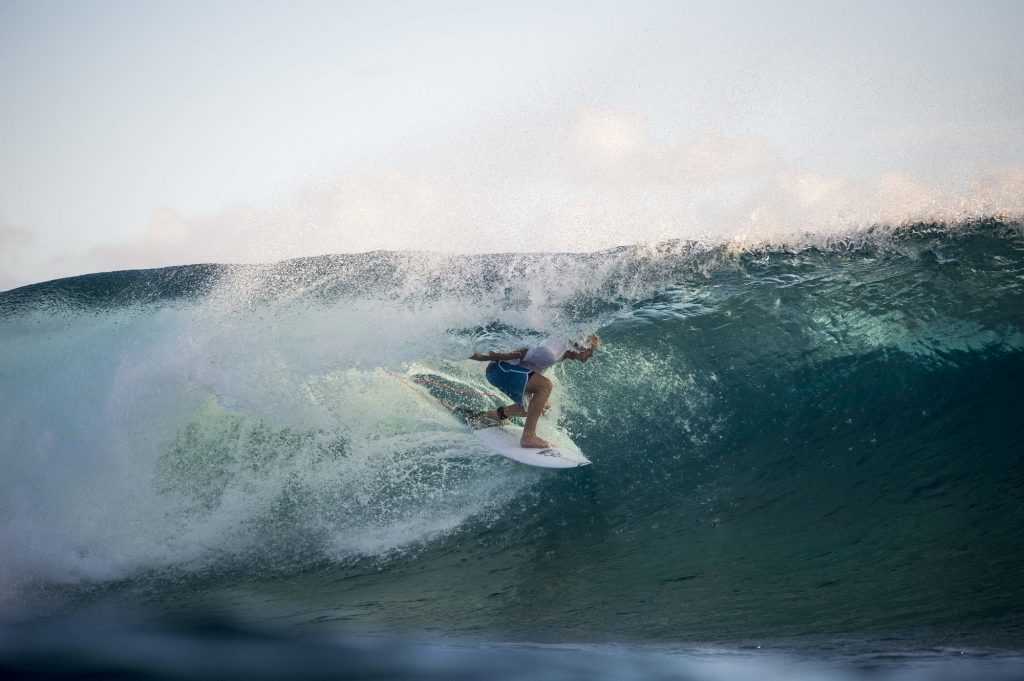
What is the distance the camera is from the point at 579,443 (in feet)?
19.9

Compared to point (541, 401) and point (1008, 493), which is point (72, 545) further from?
point (1008, 493)

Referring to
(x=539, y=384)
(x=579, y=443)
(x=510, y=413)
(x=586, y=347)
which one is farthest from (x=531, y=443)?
(x=586, y=347)

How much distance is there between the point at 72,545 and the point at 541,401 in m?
3.80

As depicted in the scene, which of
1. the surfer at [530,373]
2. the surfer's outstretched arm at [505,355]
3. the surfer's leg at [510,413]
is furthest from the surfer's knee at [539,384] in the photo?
the surfer's leg at [510,413]

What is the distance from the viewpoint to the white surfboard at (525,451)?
217 inches

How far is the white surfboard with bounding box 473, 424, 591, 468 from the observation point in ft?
18.1

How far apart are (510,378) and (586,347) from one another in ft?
2.77

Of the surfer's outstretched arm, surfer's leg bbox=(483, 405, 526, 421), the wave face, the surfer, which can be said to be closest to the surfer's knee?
the surfer

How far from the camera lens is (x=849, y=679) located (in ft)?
10.1

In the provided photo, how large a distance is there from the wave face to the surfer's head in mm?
264

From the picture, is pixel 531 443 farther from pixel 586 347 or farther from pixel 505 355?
pixel 586 347

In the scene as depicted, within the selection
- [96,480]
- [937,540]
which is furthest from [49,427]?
[937,540]

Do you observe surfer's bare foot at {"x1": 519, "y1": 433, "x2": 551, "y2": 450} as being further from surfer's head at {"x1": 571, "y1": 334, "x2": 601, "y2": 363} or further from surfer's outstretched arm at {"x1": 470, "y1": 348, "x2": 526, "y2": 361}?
surfer's head at {"x1": 571, "y1": 334, "x2": 601, "y2": 363}

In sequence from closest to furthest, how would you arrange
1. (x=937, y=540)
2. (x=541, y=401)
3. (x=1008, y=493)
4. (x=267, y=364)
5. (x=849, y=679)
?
1. (x=849, y=679)
2. (x=937, y=540)
3. (x=1008, y=493)
4. (x=541, y=401)
5. (x=267, y=364)
